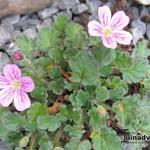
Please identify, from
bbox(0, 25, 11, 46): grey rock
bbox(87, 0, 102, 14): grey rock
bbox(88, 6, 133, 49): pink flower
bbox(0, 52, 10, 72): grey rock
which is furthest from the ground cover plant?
bbox(87, 0, 102, 14): grey rock

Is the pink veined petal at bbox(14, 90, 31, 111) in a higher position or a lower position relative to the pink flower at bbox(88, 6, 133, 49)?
lower

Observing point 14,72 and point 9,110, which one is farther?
point 9,110

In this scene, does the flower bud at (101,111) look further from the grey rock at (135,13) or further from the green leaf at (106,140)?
the grey rock at (135,13)

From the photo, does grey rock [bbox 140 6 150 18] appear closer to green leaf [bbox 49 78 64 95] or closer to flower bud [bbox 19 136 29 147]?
green leaf [bbox 49 78 64 95]

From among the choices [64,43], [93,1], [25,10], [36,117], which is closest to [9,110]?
[36,117]

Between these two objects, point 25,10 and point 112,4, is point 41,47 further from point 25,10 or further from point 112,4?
point 112,4

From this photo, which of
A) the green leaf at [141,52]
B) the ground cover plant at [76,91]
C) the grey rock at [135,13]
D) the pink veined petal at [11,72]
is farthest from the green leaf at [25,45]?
the grey rock at [135,13]

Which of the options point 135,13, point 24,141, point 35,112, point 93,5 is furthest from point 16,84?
point 135,13

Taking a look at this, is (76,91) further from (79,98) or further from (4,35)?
(4,35)
